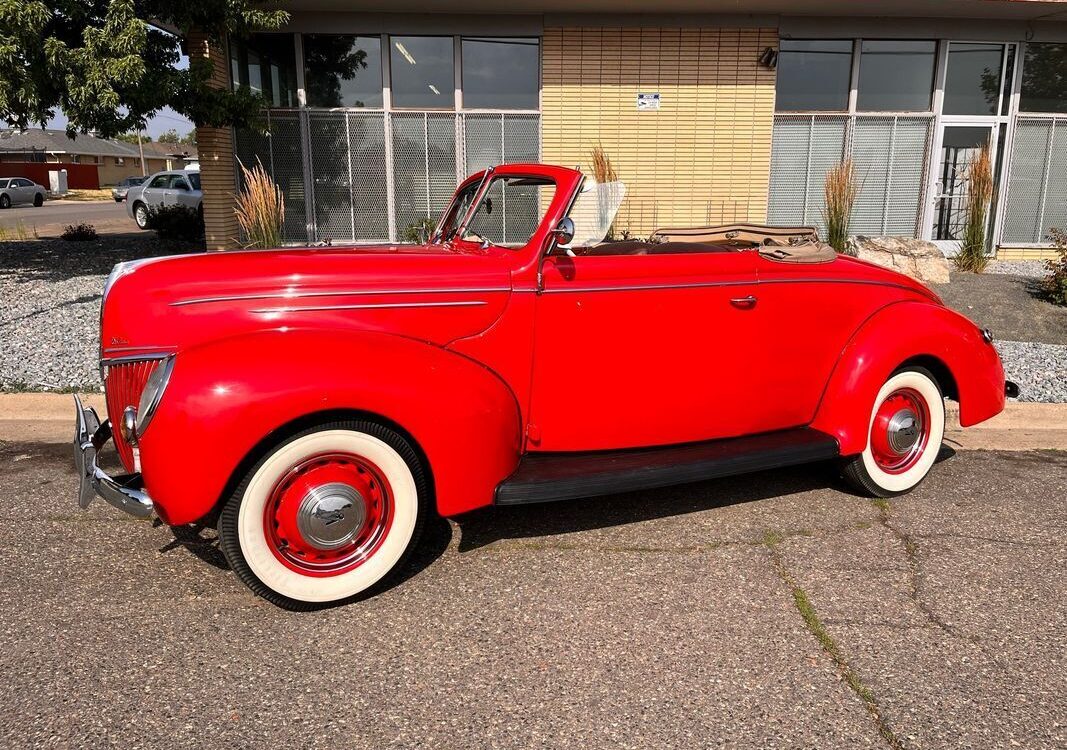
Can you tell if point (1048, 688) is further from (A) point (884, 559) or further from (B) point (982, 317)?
(B) point (982, 317)

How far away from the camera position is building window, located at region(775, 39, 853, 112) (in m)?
12.1

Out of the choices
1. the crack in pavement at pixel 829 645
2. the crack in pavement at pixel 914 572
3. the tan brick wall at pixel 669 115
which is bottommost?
the crack in pavement at pixel 914 572

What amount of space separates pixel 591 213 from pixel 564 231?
0.45 m

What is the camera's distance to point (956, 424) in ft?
18.0

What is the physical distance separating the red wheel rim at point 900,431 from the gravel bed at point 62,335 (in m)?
2.55

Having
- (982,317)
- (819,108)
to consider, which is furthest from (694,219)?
(982,317)

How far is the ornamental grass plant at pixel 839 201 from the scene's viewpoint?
1066cm

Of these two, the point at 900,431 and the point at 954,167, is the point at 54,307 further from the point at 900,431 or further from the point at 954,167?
the point at 954,167

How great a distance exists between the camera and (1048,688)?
2537 millimetres

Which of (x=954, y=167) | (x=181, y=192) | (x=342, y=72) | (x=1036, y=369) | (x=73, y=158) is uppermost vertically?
(x=73, y=158)

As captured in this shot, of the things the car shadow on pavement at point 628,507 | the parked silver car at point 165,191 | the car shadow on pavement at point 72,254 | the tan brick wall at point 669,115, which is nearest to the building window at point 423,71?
the tan brick wall at point 669,115

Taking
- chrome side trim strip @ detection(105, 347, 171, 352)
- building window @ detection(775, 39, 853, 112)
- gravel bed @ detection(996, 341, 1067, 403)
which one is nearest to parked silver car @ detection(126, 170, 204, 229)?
building window @ detection(775, 39, 853, 112)

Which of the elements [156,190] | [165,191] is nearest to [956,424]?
[165,191]

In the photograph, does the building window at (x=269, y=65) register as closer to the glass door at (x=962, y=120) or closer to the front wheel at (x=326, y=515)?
the glass door at (x=962, y=120)
